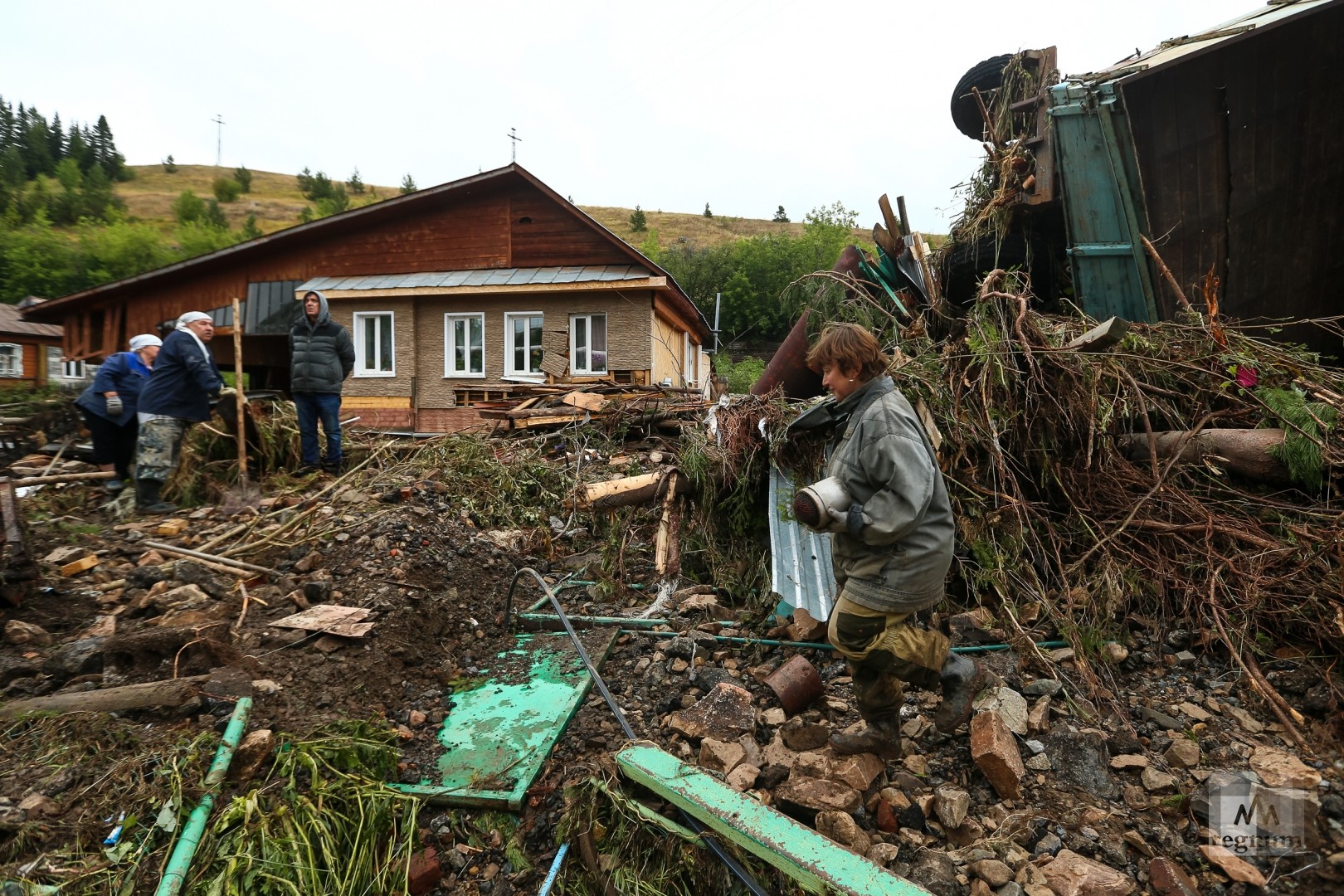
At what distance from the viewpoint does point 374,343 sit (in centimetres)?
1448

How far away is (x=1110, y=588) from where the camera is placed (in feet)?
11.7

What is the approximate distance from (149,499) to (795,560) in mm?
6161

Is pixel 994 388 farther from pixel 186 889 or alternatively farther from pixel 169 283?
pixel 169 283

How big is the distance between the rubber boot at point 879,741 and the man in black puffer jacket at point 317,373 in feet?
19.6

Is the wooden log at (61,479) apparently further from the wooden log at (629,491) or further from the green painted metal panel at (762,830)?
the green painted metal panel at (762,830)

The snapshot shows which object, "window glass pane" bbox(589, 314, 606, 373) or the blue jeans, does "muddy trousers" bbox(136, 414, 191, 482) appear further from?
"window glass pane" bbox(589, 314, 606, 373)

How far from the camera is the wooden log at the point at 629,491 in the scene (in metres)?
4.86

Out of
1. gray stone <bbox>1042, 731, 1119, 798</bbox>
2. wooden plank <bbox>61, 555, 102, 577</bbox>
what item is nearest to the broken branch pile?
gray stone <bbox>1042, 731, 1119, 798</bbox>

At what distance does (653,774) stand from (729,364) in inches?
1033

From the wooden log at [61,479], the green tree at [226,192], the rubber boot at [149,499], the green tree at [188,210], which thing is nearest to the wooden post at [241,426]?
the rubber boot at [149,499]

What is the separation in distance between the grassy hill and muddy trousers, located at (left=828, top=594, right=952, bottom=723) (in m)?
50.8

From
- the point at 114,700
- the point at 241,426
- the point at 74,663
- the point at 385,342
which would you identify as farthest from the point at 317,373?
the point at 385,342

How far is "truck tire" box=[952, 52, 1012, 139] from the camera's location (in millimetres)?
6685

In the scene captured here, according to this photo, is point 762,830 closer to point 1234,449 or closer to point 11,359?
point 1234,449
